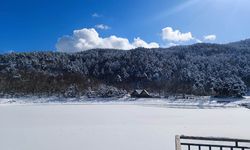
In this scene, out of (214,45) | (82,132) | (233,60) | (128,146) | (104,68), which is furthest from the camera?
(214,45)

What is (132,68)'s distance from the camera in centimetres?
7144

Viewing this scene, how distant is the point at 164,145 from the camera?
8.54 meters

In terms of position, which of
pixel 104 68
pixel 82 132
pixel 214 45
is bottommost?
pixel 82 132

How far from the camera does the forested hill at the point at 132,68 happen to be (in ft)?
196

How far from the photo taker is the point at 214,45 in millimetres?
88625

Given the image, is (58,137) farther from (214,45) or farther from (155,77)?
(214,45)

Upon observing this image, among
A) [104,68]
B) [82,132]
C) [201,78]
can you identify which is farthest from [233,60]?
[82,132]

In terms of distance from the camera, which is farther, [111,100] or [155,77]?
[155,77]

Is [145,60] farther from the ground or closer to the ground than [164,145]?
farther from the ground

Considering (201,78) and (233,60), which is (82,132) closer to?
(201,78)

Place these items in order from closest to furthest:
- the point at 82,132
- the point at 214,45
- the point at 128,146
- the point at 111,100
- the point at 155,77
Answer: the point at 128,146 → the point at 82,132 → the point at 111,100 → the point at 155,77 → the point at 214,45

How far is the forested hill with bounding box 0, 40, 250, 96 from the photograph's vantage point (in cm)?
5978

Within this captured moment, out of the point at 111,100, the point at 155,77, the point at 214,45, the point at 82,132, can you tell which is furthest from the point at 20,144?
the point at 214,45

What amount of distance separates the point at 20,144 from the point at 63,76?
6076cm
